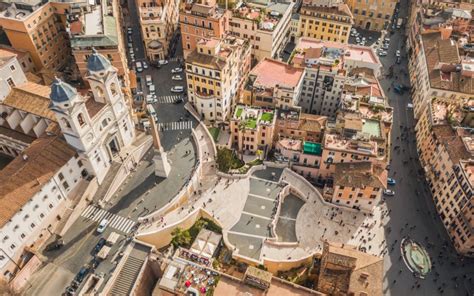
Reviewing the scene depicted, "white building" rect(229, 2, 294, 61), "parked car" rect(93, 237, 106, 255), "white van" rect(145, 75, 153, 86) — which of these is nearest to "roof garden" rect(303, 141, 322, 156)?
"white building" rect(229, 2, 294, 61)

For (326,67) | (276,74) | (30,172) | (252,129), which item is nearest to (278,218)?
(252,129)

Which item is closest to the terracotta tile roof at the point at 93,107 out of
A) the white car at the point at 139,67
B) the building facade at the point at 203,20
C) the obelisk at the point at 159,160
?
the obelisk at the point at 159,160

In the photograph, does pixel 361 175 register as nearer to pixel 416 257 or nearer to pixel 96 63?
pixel 416 257

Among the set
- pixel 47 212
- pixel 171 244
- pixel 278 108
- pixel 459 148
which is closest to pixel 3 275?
pixel 47 212

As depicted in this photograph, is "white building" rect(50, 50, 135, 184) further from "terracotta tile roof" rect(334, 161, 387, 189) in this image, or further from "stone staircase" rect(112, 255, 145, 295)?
"terracotta tile roof" rect(334, 161, 387, 189)

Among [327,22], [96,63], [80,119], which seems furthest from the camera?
[327,22]

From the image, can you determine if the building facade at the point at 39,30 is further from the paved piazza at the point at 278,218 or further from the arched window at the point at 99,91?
the paved piazza at the point at 278,218

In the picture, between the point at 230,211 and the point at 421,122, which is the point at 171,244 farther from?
the point at 421,122
